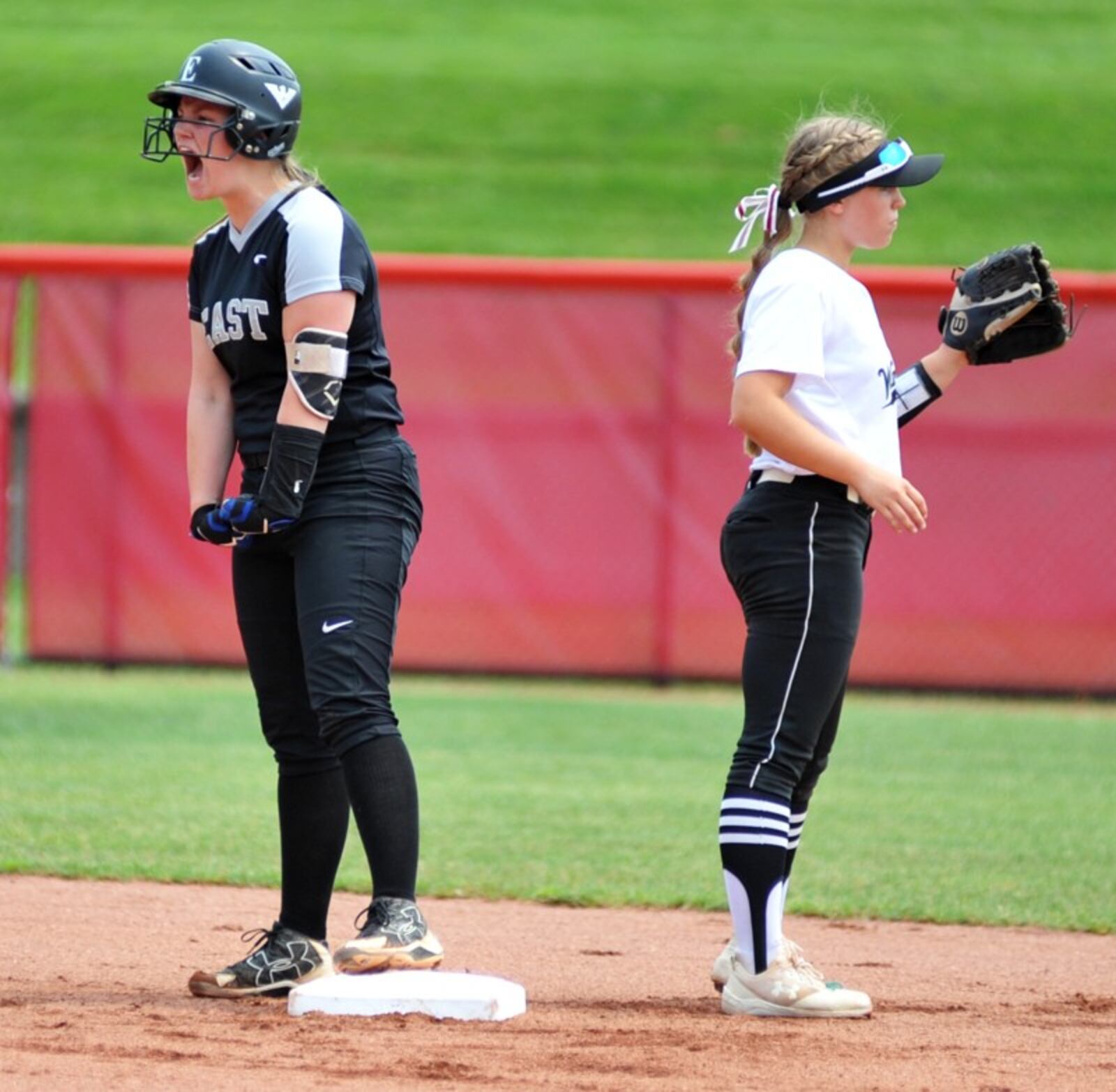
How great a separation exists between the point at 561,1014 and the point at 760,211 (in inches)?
74.5

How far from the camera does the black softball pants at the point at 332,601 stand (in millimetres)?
4117

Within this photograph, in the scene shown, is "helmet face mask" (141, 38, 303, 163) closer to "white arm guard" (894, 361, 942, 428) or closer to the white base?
"white arm guard" (894, 361, 942, 428)

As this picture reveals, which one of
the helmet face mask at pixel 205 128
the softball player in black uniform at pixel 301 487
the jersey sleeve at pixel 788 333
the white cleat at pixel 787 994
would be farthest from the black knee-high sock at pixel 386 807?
the helmet face mask at pixel 205 128

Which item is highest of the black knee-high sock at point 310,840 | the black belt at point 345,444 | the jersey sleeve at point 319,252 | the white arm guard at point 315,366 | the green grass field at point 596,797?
the jersey sleeve at point 319,252

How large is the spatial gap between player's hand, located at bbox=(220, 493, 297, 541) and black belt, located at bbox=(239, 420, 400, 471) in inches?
5.6

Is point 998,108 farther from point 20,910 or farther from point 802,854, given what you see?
point 20,910

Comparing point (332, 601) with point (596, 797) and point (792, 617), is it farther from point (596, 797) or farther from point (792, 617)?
point (596, 797)

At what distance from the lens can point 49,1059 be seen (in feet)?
11.8

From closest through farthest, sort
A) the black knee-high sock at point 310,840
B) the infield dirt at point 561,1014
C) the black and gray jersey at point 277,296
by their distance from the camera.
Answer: the infield dirt at point 561,1014
the black and gray jersey at point 277,296
the black knee-high sock at point 310,840

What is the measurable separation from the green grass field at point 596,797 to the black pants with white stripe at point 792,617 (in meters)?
1.83

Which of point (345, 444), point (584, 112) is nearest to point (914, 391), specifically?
point (345, 444)

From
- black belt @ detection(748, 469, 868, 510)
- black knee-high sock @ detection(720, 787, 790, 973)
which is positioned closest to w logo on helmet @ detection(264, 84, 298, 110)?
black belt @ detection(748, 469, 868, 510)

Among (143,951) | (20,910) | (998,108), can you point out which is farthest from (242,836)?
(998,108)

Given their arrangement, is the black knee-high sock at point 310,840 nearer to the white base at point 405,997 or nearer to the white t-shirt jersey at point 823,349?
the white base at point 405,997
